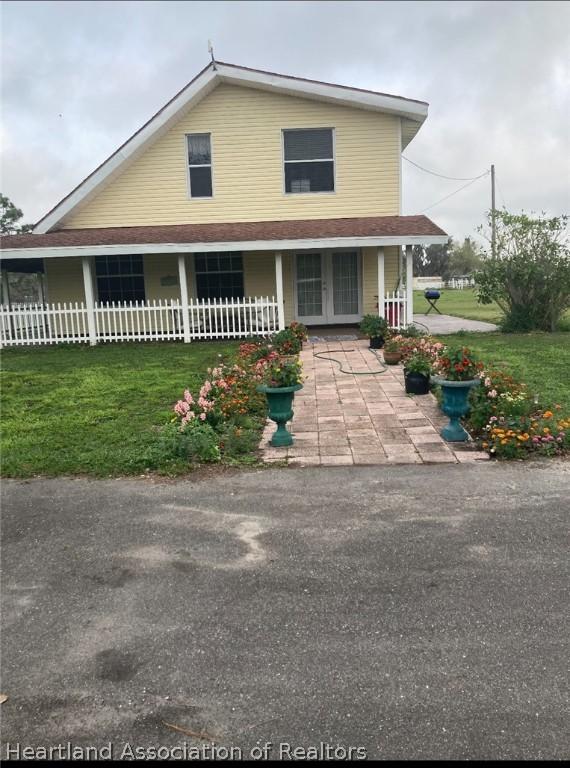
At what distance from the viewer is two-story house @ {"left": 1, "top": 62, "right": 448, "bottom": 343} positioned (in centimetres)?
1535

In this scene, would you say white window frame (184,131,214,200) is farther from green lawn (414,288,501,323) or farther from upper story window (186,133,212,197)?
green lawn (414,288,501,323)

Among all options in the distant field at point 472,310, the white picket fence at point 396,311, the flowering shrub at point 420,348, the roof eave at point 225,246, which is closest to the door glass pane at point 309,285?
the roof eave at point 225,246

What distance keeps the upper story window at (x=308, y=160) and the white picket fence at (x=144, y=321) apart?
3.41 metres

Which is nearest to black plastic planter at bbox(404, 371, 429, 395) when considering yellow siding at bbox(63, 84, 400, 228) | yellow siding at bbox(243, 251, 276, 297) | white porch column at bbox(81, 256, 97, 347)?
yellow siding at bbox(243, 251, 276, 297)

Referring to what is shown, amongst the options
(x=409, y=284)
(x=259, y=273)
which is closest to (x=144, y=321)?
(x=259, y=273)

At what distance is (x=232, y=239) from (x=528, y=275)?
7.91 metres

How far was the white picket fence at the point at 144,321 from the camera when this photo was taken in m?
15.1

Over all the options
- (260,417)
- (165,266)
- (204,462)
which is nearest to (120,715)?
(204,462)

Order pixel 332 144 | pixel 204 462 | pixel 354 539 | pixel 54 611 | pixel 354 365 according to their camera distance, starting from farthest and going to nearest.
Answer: pixel 332 144 → pixel 354 365 → pixel 204 462 → pixel 354 539 → pixel 54 611

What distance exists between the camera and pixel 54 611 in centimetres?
334

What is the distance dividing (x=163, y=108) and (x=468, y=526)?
14.5 metres

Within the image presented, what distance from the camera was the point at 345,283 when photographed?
54.7 ft

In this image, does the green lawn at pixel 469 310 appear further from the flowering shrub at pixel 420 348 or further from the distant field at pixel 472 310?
the flowering shrub at pixel 420 348

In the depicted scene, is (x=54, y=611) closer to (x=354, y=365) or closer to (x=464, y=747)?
(x=464, y=747)
